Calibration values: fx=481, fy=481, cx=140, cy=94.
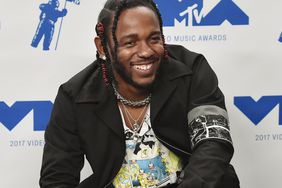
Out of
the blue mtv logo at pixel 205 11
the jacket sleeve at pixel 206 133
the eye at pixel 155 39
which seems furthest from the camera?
the blue mtv logo at pixel 205 11

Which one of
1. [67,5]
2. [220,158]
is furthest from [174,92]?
[67,5]

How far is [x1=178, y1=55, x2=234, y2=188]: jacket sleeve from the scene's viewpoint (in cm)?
114

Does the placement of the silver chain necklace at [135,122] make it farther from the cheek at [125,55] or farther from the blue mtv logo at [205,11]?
the blue mtv logo at [205,11]

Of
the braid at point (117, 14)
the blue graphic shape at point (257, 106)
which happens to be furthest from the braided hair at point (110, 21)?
the blue graphic shape at point (257, 106)

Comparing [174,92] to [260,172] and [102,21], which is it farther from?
[260,172]

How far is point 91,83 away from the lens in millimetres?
1329

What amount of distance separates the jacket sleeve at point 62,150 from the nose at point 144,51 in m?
0.25

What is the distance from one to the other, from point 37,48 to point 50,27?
0.09 meters

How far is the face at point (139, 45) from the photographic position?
1219mm

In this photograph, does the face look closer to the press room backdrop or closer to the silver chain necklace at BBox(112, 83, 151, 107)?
the silver chain necklace at BBox(112, 83, 151, 107)

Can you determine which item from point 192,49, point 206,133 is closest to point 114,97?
point 206,133

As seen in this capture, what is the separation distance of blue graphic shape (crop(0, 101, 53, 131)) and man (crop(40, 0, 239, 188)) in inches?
17.3

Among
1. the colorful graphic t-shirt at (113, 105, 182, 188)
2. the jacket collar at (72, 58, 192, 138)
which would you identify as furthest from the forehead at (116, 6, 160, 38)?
the colorful graphic t-shirt at (113, 105, 182, 188)

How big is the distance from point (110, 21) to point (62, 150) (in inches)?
14.7
